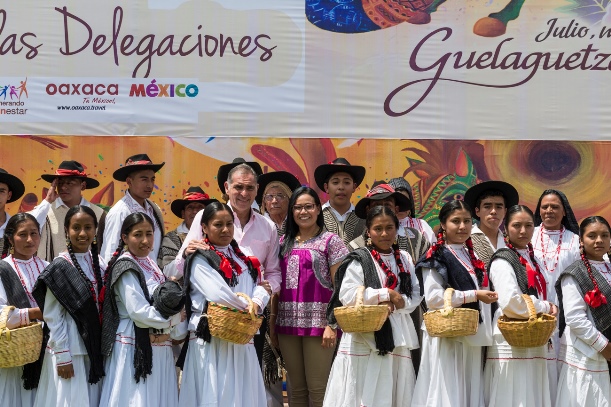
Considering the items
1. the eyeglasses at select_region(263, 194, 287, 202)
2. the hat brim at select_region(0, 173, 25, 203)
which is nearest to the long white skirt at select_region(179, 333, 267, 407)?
the eyeglasses at select_region(263, 194, 287, 202)

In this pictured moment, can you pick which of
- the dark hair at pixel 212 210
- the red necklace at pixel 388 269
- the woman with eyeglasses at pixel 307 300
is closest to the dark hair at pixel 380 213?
the red necklace at pixel 388 269

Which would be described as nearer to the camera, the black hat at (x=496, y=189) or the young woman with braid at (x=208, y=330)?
the young woman with braid at (x=208, y=330)

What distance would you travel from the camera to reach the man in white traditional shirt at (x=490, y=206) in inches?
287

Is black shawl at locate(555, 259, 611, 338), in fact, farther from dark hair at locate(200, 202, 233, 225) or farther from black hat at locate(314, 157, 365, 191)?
dark hair at locate(200, 202, 233, 225)

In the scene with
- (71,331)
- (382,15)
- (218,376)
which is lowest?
(218,376)

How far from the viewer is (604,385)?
20.8 feet

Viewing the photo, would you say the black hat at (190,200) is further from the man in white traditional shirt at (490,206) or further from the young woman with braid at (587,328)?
the young woman with braid at (587,328)

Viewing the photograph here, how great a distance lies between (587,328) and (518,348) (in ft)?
1.54

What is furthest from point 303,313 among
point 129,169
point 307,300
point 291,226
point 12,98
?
point 12,98

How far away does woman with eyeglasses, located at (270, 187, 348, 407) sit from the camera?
6930 millimetres

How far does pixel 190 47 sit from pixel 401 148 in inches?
94.9

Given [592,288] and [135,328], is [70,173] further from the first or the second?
[592,288]

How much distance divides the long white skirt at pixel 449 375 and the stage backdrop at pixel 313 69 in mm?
3728

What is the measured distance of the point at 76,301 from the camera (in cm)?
615
